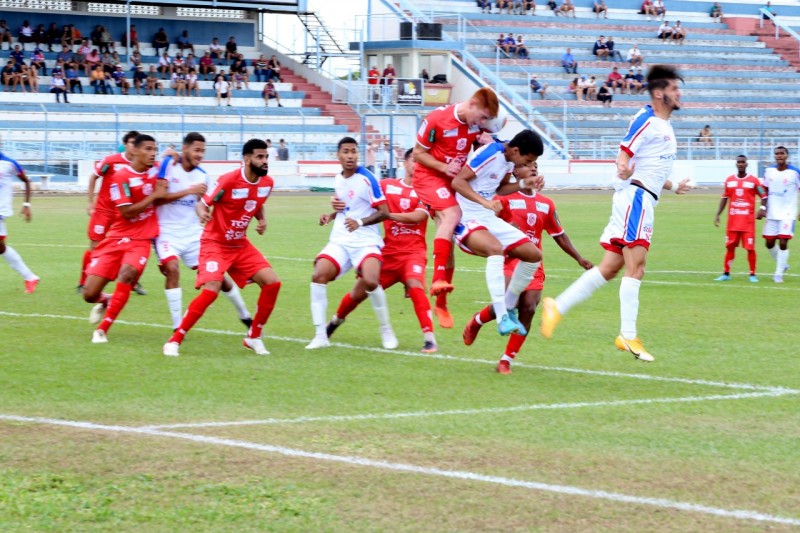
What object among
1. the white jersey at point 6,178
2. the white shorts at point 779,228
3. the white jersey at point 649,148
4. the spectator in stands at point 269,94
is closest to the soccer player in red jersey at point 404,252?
the white jersey at point 649,148

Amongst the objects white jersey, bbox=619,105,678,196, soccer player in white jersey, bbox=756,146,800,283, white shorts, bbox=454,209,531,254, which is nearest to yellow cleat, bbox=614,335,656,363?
white shorts, bbox=454,209,531,254

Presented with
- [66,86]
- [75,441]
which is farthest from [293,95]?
[75,441]

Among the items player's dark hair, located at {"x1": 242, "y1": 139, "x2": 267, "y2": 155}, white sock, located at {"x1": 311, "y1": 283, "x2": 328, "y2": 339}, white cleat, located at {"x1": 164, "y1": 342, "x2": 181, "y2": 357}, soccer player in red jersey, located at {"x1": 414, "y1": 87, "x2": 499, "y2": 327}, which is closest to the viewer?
soccer player in red jersey, located at {"x1": 414, "y1": 87, "x2": 499, "y2": 327}

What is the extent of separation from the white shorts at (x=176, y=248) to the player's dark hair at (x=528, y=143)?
3629 mm

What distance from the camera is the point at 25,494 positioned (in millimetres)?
5840

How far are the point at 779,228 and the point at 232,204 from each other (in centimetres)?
1006

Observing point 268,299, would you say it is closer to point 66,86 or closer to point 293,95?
point 66,86

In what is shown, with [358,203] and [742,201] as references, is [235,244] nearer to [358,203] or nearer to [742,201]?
[358,203]

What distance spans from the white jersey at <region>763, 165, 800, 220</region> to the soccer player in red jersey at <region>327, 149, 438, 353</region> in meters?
8.00

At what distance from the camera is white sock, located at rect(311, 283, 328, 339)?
10.4m

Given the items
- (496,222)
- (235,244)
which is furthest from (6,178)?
(496,222)

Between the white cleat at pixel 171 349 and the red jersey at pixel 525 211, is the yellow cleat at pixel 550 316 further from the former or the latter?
the white cleat at pixel 171 349

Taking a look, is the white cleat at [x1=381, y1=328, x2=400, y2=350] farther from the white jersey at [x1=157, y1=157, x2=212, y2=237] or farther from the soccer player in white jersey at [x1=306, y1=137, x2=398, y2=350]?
the white jersey at [x1=157, y1=157, x2=212, y2=237]

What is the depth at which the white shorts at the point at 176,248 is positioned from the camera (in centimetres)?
1109
